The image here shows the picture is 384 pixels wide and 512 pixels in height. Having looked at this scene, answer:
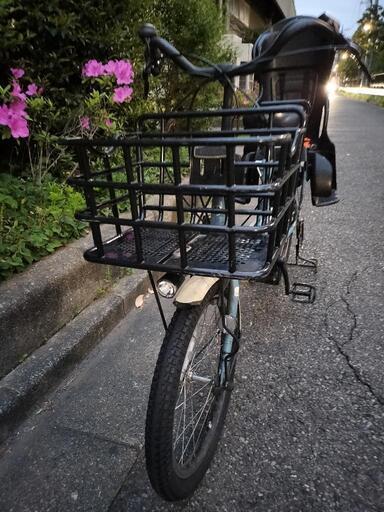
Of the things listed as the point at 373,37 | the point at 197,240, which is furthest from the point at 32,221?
the point at 373,37

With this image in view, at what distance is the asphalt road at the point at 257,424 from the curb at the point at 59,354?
0.07 metres

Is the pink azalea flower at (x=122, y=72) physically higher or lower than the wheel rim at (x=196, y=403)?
higher

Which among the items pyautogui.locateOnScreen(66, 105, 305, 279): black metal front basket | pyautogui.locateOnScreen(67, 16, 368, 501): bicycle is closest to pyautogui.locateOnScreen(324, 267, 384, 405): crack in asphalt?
pyautogui.locateOnScreen(67, 16, 368, 501): bicycle

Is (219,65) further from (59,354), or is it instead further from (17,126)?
(59,354)

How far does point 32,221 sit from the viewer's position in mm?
2479

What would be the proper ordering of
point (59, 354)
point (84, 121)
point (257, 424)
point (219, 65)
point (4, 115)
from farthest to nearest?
point (84, 121) < point (4, 115) < point (59, 354) < point (257, 424) < point (219, 65)

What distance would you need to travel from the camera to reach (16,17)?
260 centimetres

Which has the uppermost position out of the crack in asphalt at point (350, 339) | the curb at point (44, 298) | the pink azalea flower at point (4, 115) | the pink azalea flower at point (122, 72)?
the pink azalea flower at point (122, 72)

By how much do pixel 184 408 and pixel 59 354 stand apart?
83 cm

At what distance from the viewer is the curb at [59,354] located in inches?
67.6

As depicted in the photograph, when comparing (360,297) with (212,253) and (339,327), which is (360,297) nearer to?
(339,327)

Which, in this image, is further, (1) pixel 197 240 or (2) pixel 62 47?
(2) pixel 62 47

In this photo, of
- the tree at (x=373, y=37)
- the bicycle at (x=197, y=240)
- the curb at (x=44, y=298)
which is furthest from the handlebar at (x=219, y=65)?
the tree at (x=373, y=37)

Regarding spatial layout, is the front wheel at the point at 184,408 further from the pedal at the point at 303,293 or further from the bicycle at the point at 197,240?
the pedal at the point at 303,293
